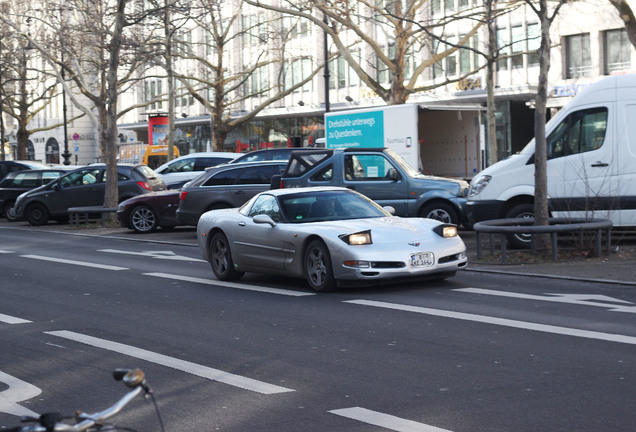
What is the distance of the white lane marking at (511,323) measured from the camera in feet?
27.9

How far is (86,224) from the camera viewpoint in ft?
92.8

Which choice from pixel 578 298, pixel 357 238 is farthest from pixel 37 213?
pixel 578 298

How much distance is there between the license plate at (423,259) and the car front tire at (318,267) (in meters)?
0.99

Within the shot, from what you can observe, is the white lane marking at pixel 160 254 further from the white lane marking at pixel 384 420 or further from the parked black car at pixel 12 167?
the parked black car at pixel 12 167

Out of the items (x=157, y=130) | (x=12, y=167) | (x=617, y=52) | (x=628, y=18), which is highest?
(x=617, y=52)

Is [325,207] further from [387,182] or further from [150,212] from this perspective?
[150,212]

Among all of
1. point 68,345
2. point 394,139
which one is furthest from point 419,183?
point 68,345

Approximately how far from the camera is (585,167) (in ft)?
53.0

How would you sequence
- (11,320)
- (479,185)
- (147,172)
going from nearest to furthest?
(11,320), (479,185), (147,172)

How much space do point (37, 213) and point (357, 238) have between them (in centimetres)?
1983

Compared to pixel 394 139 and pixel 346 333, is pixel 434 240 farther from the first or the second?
pixel 394 139

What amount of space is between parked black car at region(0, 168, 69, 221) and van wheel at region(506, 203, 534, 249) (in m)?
20.0

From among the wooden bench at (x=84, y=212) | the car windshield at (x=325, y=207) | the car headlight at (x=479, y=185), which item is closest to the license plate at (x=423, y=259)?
the car windshield at (x=325, y=207)

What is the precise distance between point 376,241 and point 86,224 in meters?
17.8
